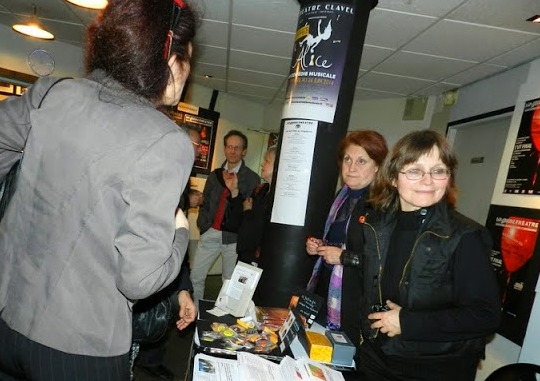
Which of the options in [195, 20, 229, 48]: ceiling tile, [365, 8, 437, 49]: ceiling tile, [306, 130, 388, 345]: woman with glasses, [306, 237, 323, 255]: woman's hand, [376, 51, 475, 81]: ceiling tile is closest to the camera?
[306, 130, 388, 345]: woman with glasses

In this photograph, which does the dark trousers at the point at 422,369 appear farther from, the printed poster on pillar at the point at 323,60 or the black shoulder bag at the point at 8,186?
the printed poster on pillar at the point at 323,60

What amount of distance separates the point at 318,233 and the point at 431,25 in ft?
6.61

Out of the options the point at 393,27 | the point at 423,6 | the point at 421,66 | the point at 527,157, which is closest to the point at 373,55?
the point at 421,66

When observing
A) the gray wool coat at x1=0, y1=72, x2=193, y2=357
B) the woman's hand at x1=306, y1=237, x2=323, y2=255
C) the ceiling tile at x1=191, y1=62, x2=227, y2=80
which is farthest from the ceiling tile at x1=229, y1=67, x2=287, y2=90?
the gray wool coat at x1=0, y1=72, x2=193, y2=357

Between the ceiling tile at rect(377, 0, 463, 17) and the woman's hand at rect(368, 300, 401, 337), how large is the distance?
2318 mm

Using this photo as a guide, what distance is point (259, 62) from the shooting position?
4547mm

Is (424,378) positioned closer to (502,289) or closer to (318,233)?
(318,233)

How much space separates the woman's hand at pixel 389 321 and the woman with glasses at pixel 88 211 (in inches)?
30.0

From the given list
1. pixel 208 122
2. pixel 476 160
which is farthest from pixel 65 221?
pixel 208 122

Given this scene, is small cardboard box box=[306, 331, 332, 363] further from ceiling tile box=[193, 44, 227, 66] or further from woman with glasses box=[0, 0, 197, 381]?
ceiling tile box=[193, 44, 227, 66]

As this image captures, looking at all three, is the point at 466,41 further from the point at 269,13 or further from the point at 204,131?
the point at 204,131

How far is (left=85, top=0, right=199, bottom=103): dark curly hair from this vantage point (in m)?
0.86

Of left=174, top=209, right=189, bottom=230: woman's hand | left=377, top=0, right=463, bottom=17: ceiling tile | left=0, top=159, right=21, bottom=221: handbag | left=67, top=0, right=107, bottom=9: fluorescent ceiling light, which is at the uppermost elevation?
left=377, top=0, right=463, bottom=17: ceiling tile

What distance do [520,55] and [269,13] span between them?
2.23 metres
